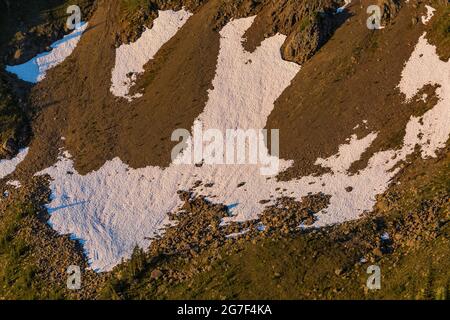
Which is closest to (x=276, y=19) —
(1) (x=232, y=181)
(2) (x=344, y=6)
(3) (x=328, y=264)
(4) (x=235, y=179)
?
(2) (x=344, y=6)

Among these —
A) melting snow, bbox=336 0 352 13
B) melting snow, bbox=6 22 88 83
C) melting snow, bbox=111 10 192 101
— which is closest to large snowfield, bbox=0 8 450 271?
melting snow, bbox=336 0 352 13

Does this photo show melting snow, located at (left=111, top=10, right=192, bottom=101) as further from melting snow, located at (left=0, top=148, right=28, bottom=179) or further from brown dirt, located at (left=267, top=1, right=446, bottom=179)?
brown dirt, located at (left=267, top=1, right=446, bottom=179)

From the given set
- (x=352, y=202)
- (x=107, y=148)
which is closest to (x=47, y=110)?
(x=107, y=148)

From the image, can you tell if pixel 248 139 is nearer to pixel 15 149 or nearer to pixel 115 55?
pixel 115 55

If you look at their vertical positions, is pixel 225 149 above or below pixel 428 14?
below

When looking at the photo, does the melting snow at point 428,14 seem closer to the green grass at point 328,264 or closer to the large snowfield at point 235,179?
the large snowfield at point 235,179

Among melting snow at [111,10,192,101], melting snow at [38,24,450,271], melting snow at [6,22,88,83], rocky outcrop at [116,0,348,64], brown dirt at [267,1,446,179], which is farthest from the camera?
melting snow at [6,22,88,83]

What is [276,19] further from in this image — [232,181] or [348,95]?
[232,181]
